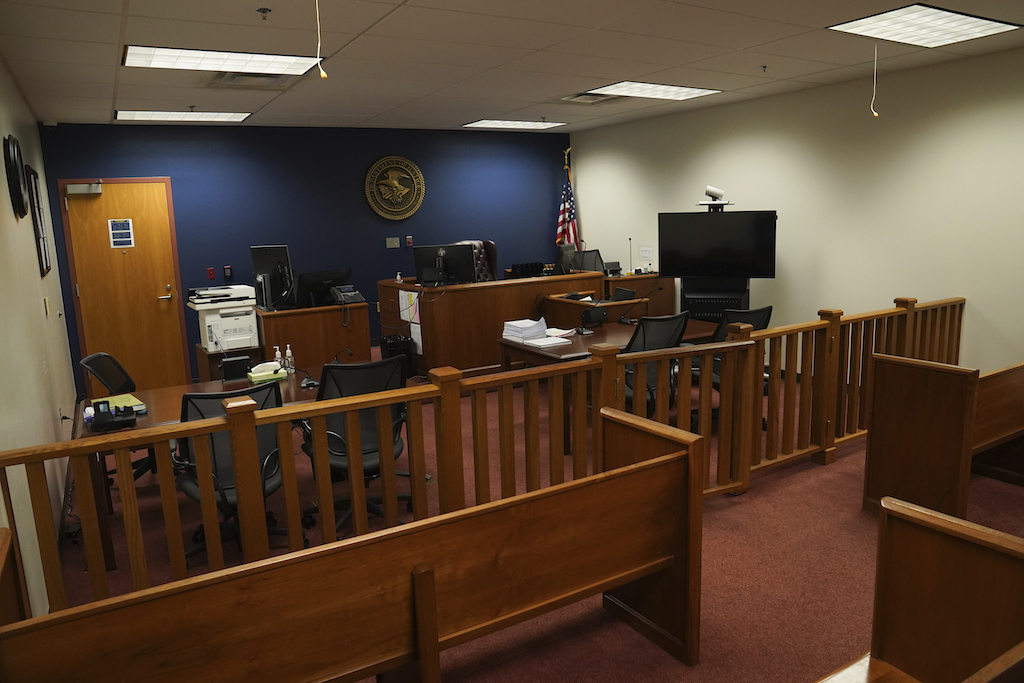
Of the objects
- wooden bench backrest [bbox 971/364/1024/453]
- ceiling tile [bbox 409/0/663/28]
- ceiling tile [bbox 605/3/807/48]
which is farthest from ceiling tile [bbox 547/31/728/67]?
wooden bench backrest [bbox 971/364/1024/453]

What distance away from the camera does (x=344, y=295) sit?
20.0 feet

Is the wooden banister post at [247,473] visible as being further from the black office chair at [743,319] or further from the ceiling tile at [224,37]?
the black office chair at [743,319]

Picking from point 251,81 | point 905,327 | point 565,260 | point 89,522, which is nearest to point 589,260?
point 565,260

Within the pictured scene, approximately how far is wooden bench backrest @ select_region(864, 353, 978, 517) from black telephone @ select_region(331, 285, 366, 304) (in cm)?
421

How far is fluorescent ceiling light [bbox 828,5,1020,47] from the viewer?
392cm

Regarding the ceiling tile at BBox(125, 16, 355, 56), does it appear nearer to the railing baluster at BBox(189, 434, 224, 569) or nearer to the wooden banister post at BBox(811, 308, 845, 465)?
the railing baluster at BBox(189, 434, 224, 569)

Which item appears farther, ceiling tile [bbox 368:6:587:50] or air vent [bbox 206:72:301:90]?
air vent [bbox 206:72:301:90]

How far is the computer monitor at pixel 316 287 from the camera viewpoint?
5.94m

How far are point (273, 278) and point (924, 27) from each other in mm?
5238

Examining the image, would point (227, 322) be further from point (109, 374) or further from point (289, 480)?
point (289, 480)

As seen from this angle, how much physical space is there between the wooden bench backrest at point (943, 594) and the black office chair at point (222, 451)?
244 cm

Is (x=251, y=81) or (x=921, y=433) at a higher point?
(x=251, y=81)

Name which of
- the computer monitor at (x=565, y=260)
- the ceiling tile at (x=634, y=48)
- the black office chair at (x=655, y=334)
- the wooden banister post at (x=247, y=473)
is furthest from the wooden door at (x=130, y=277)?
the wooden banister post at (x=247, y=473)

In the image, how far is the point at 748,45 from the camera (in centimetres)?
446
